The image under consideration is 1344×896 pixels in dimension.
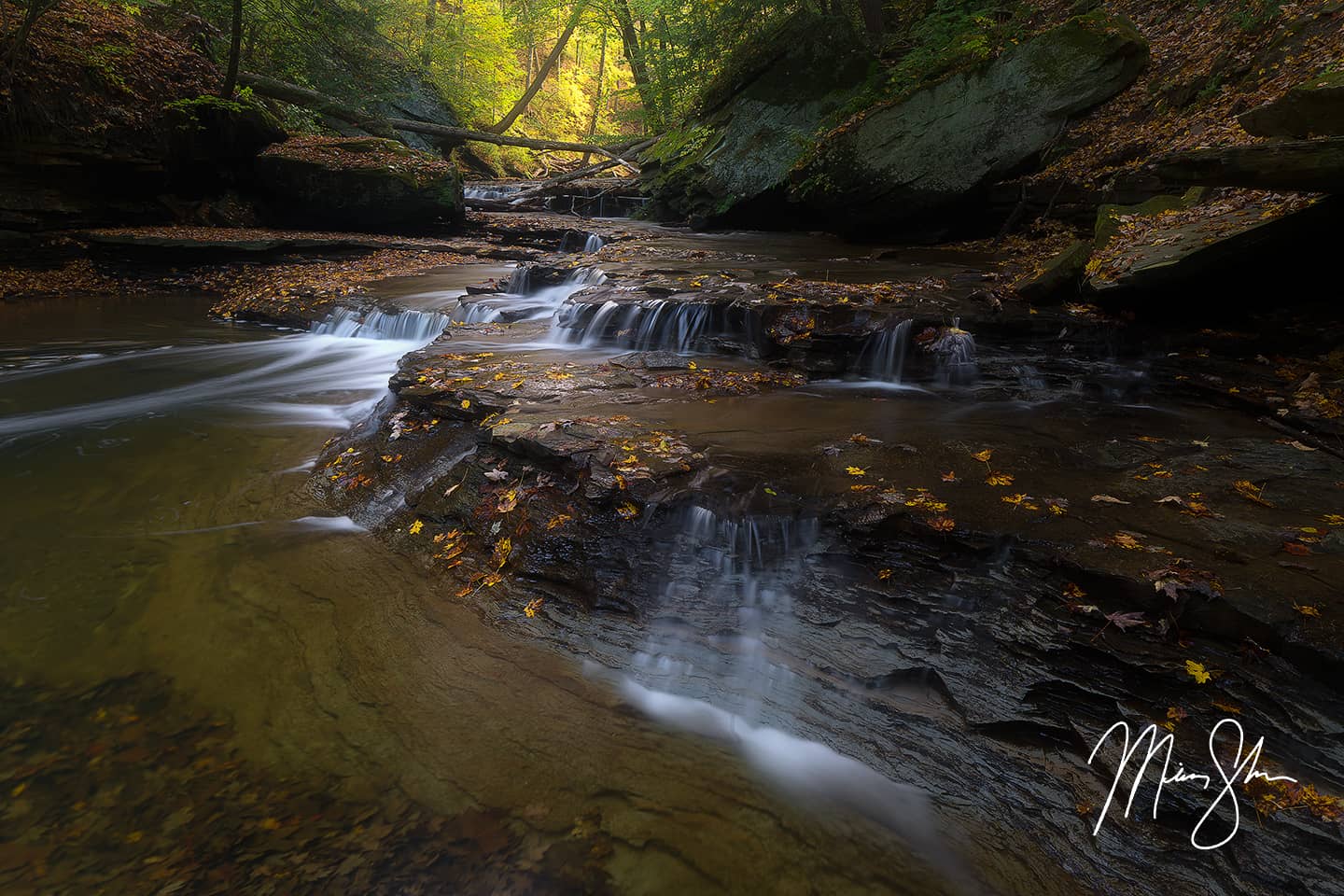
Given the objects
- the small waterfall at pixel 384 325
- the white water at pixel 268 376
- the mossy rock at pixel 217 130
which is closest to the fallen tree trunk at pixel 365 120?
the mossy rock at pixel 217 130

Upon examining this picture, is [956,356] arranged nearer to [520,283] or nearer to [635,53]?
[520,283]

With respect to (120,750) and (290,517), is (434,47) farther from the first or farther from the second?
(120,750)

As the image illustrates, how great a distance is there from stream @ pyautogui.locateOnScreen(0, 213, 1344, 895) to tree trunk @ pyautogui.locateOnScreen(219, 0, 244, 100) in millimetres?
11078

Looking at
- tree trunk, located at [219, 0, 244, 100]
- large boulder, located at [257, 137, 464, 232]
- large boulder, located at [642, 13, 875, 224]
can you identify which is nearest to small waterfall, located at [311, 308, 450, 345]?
large boulder, located at [257, 137, 464, 232]

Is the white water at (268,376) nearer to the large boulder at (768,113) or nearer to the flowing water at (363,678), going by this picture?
the flowing water at (363,678)

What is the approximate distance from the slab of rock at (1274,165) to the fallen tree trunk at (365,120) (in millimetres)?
18335

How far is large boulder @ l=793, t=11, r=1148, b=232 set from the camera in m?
9.86

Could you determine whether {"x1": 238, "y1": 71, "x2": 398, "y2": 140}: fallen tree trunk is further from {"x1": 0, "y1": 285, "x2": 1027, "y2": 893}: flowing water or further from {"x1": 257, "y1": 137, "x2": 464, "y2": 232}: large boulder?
{"x1": 0, "y1": 285, "x2": 1027, "y2": 893}: flowing water

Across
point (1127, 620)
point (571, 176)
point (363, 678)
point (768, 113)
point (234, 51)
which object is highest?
point (234, 51)

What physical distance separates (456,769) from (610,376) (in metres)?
4.06

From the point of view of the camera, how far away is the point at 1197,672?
2.61m

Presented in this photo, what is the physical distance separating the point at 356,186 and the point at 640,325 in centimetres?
1031

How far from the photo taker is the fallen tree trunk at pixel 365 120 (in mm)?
16406
